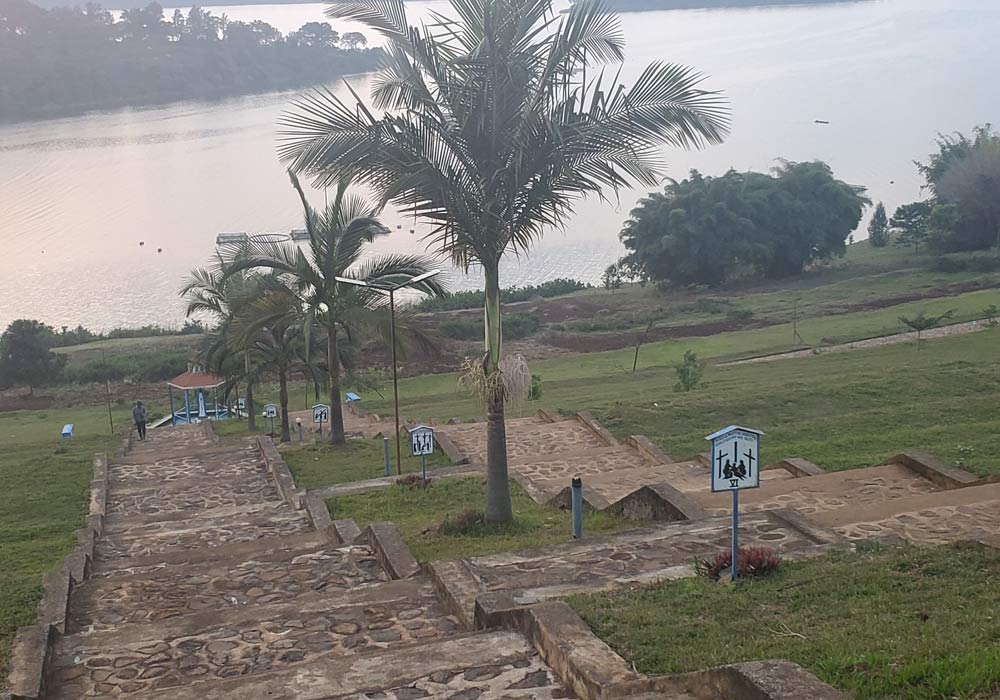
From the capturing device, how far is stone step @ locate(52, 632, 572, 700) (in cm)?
518

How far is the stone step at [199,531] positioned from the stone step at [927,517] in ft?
17.0

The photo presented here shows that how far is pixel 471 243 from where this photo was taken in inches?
371

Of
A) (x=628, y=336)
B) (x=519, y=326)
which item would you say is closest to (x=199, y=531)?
(x=628, y=336)

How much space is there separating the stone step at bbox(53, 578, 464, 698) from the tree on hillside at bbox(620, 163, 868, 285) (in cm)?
4063

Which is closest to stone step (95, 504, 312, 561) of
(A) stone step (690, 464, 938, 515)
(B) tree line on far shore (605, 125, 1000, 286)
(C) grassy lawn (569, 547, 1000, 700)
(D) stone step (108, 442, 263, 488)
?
(D) stone step (108, 442, 263, 488)

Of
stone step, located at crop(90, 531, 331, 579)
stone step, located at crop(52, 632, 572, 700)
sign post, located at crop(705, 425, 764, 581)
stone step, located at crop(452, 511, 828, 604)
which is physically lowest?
stone step, located at crop(90, 531, 331, 579)

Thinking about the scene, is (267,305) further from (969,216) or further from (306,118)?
(969,216)

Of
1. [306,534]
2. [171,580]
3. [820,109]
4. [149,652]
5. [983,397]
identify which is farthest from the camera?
[820,109]

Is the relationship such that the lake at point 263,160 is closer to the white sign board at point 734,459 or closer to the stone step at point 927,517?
the stone step at point 927,517

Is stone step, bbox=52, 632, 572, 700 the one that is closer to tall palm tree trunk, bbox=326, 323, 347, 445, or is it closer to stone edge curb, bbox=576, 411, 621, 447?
stone edge curb, bbox=576, 411, 621, 447

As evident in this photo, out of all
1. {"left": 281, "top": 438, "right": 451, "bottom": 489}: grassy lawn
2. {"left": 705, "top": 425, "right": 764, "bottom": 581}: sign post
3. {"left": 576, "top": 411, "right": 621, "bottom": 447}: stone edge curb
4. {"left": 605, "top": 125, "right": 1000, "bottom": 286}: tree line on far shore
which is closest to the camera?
{"left": 705, "top": 425, "right": 764, "bottom": 581}: sign post

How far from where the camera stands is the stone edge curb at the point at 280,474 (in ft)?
41.1

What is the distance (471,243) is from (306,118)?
5.48ft

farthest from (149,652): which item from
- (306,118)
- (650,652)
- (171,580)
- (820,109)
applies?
(820,109)
